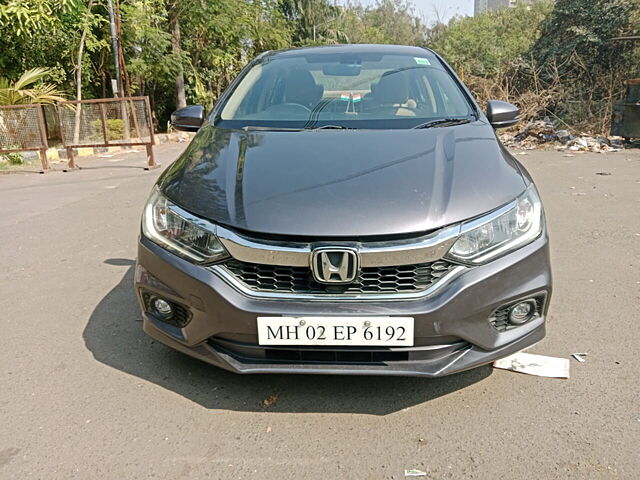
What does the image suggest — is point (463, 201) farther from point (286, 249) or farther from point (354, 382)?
point (354, 382)

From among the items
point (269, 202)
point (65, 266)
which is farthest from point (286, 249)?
point (65, 266)

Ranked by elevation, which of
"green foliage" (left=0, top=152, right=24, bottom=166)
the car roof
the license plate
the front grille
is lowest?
"green foliage" (left=0, top=152, right=24, bottom=166)

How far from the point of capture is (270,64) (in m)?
3.76

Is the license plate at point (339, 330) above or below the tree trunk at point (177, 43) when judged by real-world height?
below

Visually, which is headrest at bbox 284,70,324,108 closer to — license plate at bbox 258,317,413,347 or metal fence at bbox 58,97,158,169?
license plate at bbox 258,317,413,347

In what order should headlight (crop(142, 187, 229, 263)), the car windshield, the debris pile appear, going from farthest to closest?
the debris pile → the car windshield → headlight (crop(142, 187, 229, 263))

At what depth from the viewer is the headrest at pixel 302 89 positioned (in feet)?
10.8

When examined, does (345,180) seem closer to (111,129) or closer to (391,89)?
(391,89)

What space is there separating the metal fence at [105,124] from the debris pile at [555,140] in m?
7.73

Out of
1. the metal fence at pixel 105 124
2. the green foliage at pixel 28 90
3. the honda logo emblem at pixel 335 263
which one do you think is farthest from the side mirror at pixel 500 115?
the green foliage at pixel 28 90

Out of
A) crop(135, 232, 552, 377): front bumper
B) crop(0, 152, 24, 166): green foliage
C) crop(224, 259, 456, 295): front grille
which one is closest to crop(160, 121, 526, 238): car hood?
crop(224, 259, 456, 295): front grille

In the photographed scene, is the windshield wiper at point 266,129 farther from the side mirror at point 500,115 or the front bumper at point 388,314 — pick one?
the side mirror at point 500,115

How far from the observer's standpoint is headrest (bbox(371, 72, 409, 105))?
10.7 ft

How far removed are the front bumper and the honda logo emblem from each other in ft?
0.34
